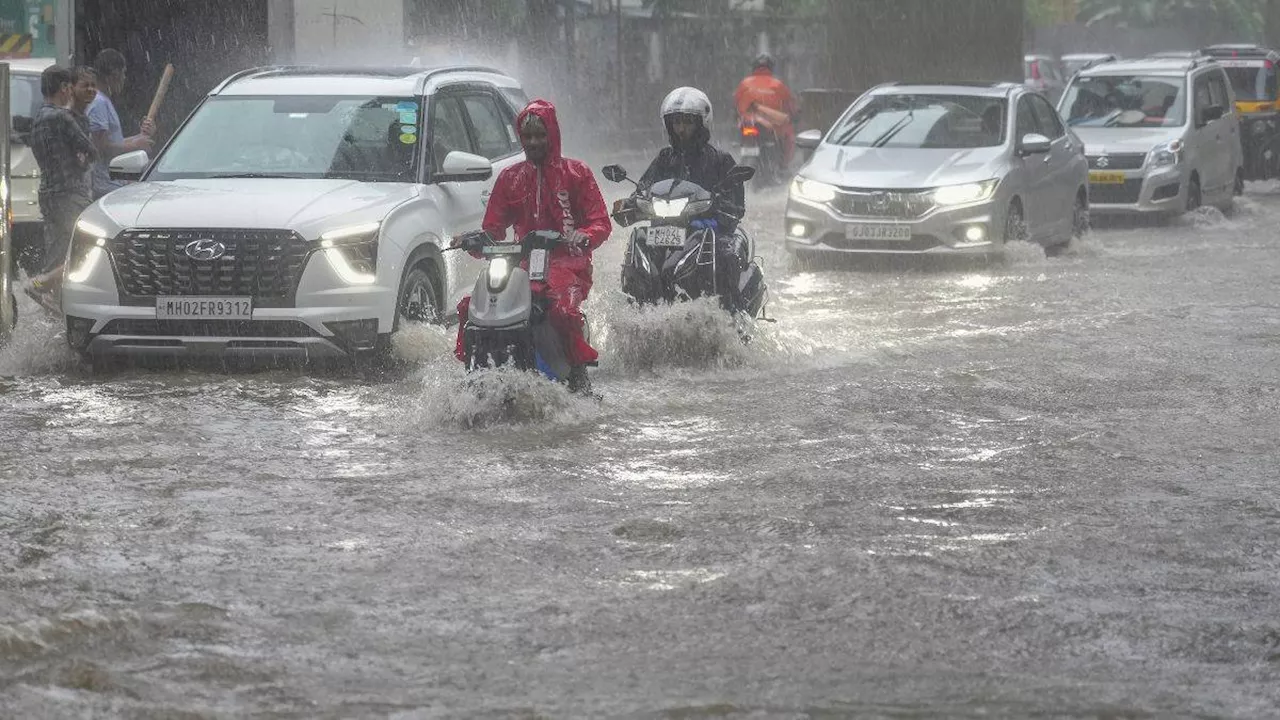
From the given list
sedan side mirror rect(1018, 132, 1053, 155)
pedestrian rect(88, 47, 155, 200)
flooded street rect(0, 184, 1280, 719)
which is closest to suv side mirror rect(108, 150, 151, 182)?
flooded street rect(0, 184, 1280, 719)

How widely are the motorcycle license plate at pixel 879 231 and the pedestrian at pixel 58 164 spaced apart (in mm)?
6338

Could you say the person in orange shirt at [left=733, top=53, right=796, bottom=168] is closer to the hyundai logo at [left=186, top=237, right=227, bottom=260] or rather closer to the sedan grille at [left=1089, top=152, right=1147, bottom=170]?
the sedan grille at [left=1089, top=152, right=1147, bottom=170]

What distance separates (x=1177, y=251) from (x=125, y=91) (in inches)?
388

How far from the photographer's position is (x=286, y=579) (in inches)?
255

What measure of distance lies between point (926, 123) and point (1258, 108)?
1055 cm

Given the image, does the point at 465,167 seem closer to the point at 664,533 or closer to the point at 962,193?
the point at 664,533

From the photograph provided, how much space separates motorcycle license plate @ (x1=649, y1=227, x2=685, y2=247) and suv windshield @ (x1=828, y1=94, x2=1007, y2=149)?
6.58 meters

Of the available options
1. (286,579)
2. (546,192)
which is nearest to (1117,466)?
(546,192)

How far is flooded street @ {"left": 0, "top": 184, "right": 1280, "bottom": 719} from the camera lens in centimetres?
536

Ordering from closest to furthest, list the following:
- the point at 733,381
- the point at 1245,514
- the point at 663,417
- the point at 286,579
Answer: the point at 286,579 < the point at 1245,514 < the point at 663,417 < the point at 733,381

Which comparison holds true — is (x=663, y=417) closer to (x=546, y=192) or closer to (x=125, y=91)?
(x=546, y=192)

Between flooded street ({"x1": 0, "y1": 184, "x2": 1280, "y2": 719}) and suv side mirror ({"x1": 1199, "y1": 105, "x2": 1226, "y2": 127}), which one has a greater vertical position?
suv side mirror ({"x1": 1199, "y1": 105, "x2": 1226, "y2": 127})

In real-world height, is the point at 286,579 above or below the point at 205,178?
below

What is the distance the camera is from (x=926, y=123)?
57.7 feet
